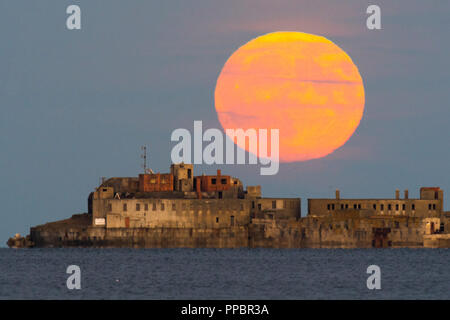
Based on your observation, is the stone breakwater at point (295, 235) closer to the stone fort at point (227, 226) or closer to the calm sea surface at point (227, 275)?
the stone fort at point (227, 226)

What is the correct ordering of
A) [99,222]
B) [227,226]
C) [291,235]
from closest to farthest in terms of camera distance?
[291,235], [227,226], [99,222]

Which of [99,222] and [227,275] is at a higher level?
[99,222]

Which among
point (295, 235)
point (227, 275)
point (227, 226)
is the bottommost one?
point (227, 275)

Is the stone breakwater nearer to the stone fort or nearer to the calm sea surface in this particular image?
the stone fort

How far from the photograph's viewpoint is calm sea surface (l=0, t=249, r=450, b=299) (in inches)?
4102

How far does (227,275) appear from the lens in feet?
418

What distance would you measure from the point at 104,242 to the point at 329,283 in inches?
3384

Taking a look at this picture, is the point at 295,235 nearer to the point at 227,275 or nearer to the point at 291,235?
the point at 291,235

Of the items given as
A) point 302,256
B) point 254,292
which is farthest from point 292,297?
point 302,256

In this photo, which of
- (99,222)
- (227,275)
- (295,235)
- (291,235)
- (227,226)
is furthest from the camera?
(99,222)

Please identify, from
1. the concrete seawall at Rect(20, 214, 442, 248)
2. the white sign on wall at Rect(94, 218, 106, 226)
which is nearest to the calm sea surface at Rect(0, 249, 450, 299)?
the concrete seawall at Rect(20, 214, 442, 248)

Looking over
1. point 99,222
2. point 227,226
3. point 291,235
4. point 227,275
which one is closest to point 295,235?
point 291,235

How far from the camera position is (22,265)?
153m
